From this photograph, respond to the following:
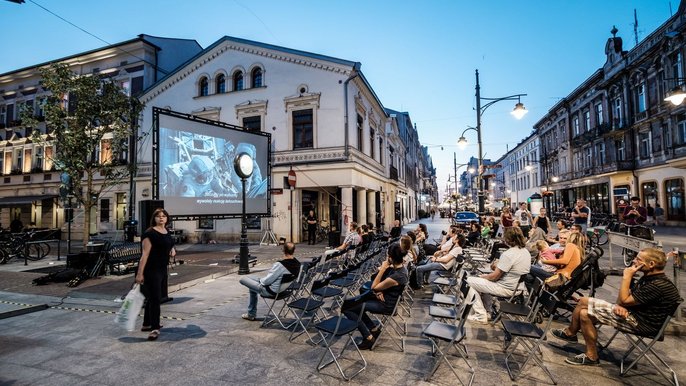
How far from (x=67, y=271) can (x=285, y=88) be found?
13.1 meters

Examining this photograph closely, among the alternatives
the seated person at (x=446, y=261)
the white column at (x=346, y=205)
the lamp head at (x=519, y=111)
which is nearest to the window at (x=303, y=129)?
the white column at (x=346, y=205)

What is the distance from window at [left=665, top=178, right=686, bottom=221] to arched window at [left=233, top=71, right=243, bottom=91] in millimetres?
29362

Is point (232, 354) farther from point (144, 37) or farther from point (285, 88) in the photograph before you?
point (144, 37)

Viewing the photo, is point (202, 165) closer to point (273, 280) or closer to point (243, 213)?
point (243, 213)

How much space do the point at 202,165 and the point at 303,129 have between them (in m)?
7.60

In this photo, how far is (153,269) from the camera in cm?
511

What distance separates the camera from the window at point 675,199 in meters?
22.0

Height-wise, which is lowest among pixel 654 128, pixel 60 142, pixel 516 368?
pixel 516 368

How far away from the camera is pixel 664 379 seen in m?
3.58

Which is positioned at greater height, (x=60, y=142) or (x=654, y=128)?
(x=654, y=128)

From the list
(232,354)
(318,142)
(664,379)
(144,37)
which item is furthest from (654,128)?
(144,37)

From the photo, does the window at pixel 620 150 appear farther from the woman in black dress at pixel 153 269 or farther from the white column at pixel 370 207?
the woman in black dress at pixel 153 269

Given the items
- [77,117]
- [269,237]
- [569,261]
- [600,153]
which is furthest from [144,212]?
[600,153]

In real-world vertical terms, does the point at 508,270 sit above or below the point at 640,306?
above
